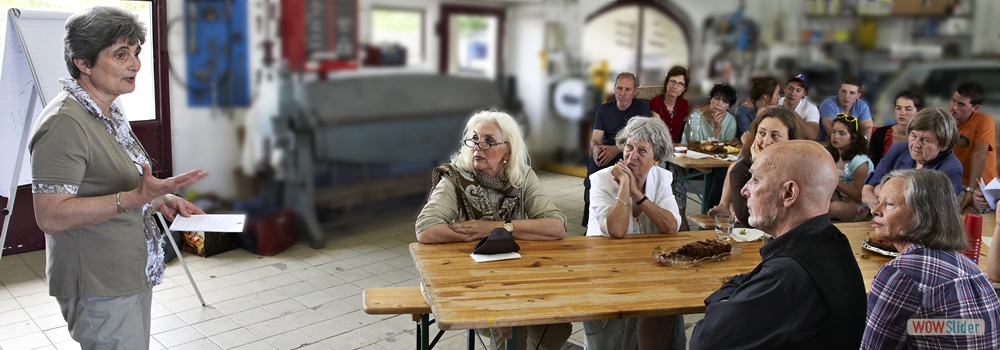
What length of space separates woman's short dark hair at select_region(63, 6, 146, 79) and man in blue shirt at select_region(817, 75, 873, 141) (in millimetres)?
5522

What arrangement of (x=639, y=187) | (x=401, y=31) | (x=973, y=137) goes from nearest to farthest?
(x=639, y=187), (x=973, y=137), (x=401, y=31)

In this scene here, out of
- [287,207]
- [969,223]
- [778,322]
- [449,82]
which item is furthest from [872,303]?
[449,82]

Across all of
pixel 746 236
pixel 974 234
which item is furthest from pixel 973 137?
pixel 746 236

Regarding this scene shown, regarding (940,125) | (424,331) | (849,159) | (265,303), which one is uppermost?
(940,125)

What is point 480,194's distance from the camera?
296 cm

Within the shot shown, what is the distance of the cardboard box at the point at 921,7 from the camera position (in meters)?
8.52

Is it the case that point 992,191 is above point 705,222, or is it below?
above

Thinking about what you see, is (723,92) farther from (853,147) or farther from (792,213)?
(792,213)

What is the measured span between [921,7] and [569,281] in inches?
324

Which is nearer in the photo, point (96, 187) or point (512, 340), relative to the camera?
point (96, 187)

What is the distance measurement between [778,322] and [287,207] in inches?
183

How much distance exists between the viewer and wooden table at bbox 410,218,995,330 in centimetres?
206

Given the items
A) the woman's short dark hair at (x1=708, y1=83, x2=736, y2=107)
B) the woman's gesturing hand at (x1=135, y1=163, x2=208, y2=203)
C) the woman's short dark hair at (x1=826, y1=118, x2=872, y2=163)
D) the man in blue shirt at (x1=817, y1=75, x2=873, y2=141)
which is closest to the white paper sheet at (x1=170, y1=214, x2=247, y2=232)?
the woman's gesturing hand at (x1=135, y1=163, x2=208, y2=203)

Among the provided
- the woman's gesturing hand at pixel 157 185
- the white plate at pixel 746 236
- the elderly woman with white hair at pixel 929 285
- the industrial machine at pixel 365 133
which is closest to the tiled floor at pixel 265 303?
the industrial machine at pixel 365 133
